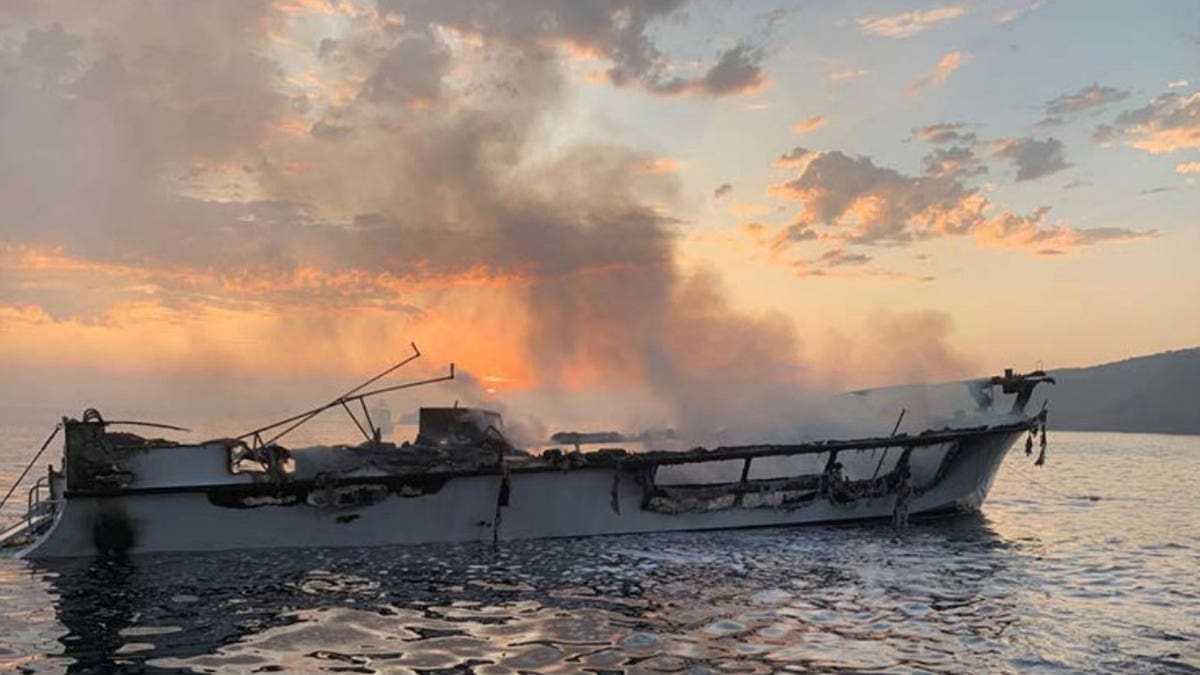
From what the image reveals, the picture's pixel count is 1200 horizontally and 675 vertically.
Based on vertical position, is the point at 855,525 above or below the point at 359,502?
below

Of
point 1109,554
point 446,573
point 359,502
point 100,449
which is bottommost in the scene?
point 1109,554

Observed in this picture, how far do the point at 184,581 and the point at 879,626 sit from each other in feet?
52.4

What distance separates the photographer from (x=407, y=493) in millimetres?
25656

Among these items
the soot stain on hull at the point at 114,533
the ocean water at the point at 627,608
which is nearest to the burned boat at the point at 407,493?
the soot stain on hull at the point at 114,533

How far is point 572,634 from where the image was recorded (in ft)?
50.7

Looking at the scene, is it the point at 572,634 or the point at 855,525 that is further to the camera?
the point at 855,525

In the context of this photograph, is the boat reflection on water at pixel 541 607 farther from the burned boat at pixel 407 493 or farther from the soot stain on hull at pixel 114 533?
the burned boat at pixel 407 493

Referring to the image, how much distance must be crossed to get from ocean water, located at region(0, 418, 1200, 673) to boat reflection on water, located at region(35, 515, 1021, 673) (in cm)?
7

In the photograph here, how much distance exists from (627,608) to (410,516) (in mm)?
10306

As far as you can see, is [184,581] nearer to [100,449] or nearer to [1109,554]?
[100,449]

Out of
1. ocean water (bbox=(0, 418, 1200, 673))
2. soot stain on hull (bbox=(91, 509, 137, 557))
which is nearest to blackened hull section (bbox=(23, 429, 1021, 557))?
soot stain on hull (bbox=(91, 509, 137, 557))

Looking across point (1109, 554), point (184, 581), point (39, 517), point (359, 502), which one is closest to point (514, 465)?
point (359, 502)

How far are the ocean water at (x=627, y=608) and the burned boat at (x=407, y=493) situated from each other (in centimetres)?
81

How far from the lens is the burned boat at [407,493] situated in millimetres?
23641
